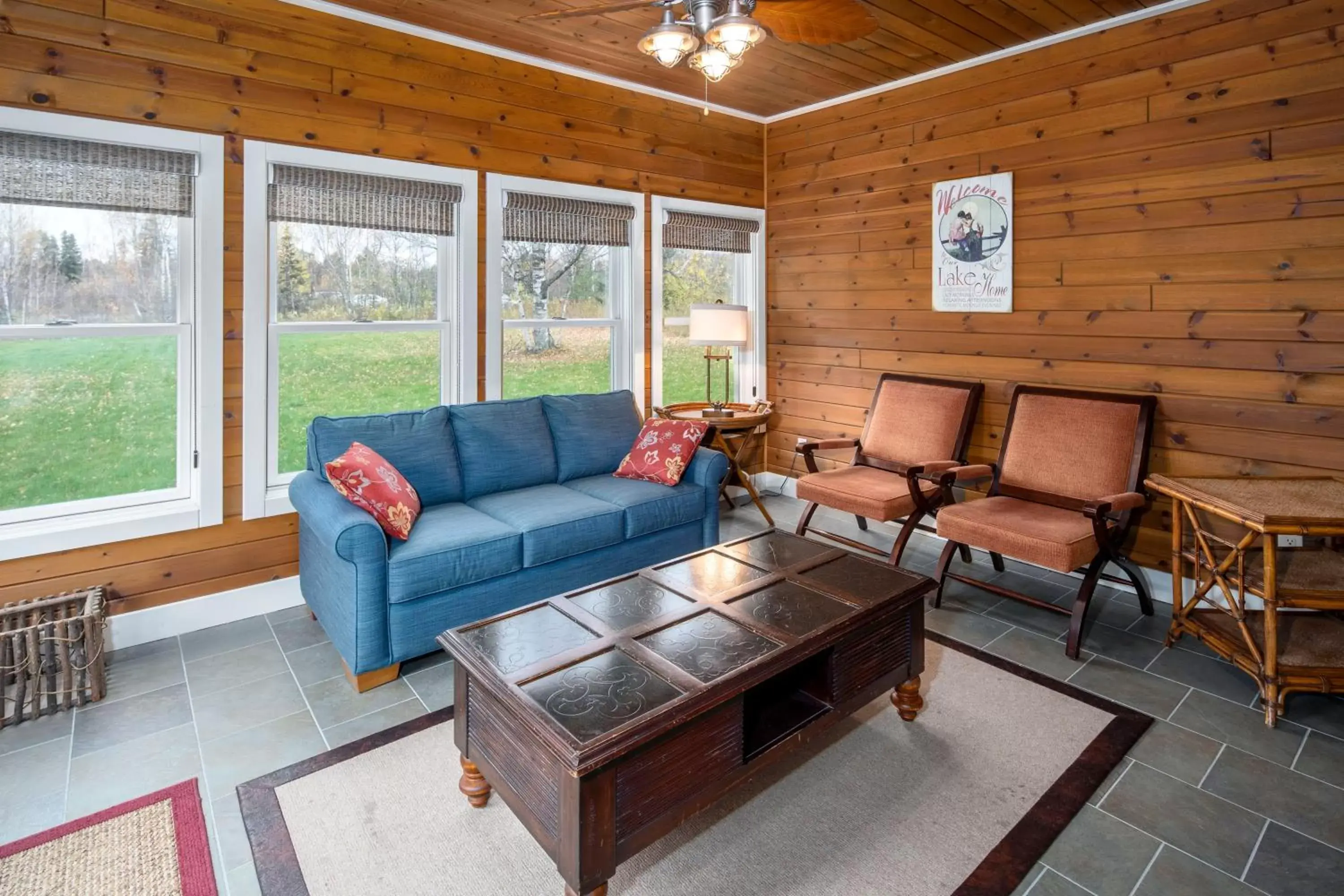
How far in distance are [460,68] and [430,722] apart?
3107 mm

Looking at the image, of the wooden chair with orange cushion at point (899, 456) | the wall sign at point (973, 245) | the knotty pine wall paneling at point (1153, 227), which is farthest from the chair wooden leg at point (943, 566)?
the wall sign at point (973, 245)

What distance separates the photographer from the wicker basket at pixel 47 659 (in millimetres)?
2436

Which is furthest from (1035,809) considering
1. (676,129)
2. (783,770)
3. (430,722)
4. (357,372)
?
(676,129)

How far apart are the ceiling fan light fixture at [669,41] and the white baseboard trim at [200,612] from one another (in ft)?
9.02

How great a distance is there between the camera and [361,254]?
3598mm

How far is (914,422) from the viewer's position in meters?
4.25

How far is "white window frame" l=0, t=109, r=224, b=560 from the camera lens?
287 cm

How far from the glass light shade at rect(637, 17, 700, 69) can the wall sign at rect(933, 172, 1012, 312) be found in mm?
2348

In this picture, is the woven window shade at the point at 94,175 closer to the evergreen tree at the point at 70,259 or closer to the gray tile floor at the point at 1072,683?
the evergreen tree at the point at 70,259

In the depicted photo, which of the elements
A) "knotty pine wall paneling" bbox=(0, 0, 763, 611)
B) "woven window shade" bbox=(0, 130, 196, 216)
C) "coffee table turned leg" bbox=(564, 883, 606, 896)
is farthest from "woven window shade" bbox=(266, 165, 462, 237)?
"coffee table turned leg" bbox=(564, 883, 606, 896)

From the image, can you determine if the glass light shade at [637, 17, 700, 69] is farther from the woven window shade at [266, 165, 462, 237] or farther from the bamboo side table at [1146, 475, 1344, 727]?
the bamboo side table at [1146, 475, 1344, 727]

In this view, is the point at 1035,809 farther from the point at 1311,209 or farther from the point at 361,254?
the point at 361,254

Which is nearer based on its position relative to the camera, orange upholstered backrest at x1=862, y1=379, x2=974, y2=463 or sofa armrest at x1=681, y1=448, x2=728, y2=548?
sofa armrest at x1=681, y1=448, x2=728, y2=548

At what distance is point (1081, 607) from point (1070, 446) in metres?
Result: 0.91
